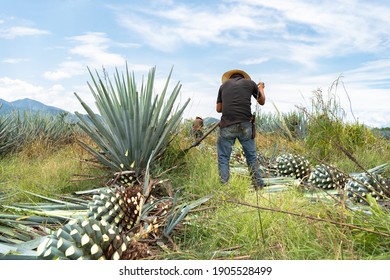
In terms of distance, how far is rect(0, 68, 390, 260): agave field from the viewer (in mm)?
3018

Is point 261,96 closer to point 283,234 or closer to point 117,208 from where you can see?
point 117,208

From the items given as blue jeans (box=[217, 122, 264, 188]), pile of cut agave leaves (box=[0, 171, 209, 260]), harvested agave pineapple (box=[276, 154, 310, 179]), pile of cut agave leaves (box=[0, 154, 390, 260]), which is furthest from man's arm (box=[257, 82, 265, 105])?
pile of cut agave leaves (box=[0, 171, 209, 260])

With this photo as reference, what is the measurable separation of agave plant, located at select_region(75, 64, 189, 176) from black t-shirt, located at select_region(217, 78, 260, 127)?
958mm

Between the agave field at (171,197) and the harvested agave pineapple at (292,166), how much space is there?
0.06 feet

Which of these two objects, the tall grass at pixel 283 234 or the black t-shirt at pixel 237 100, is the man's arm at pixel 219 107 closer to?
the black t-shirt at pixel 237 100

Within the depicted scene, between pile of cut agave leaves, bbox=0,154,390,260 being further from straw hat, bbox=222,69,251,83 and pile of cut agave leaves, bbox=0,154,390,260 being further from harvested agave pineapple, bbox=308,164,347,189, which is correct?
straw hat, bbox=222,69,251,83

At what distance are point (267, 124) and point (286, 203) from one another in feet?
37.4

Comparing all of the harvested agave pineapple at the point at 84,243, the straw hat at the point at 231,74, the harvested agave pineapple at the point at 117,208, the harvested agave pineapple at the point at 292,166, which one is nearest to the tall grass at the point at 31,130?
the straw hat at the point at 231,74

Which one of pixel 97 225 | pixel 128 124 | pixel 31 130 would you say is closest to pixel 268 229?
pixel 97 225

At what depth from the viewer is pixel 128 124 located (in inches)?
237

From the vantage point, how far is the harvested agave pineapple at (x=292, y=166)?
753cm

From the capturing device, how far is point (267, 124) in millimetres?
15586

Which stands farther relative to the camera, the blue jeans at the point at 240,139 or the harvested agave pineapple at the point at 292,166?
the harvested agave pineapple at the point at 292,166
